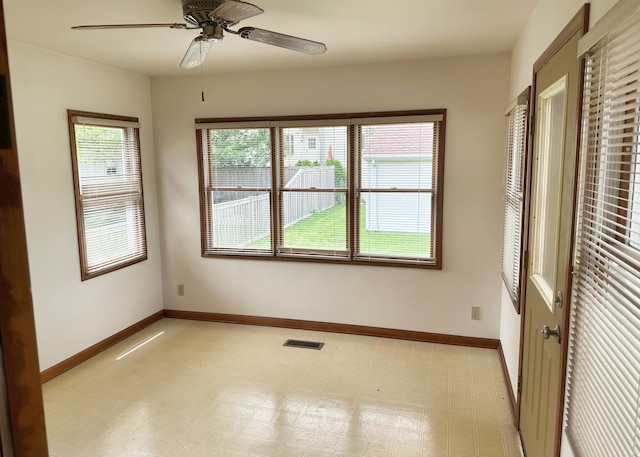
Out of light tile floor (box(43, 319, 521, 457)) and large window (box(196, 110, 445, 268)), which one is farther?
large window (box(196, 110, 445, 268))

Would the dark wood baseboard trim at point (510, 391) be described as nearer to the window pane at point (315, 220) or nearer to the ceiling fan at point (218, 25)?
the window pane at point (315, 220)

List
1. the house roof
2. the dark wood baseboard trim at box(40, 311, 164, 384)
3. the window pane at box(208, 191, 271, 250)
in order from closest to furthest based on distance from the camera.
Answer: the dark wood baseboard trim at box(40, 311, 164, 384), the house roof, the window pane at box(208, 191, 271, 250)

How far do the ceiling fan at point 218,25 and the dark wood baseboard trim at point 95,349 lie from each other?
2405 millimetres

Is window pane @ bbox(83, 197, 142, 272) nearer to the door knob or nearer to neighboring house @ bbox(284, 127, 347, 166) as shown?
neighboring house @ bbox(284, 127, 347, 166)

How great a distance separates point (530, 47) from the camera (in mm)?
2623

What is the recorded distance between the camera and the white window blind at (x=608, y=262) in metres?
1.08

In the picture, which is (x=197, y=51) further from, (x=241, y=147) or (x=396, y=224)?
(x=396, y=224)

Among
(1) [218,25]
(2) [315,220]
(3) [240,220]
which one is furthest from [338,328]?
(1) [218,25]

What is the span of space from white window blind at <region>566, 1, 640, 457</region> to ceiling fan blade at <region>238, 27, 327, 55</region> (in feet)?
4.55

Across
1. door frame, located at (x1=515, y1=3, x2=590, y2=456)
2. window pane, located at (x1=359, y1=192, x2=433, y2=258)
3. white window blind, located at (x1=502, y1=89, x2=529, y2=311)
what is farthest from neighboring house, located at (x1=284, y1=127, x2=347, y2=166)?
door frame, located at (x1=515, y1=3, x2=590, y2=456)

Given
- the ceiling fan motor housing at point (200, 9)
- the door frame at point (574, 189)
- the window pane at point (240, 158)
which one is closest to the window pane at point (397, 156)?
the window pane at point (240, 158)

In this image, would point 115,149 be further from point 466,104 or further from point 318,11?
point 466,104

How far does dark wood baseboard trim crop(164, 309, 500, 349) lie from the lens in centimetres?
388

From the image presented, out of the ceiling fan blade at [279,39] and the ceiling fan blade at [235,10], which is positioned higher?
the ceiling fan blade at [235,10]
